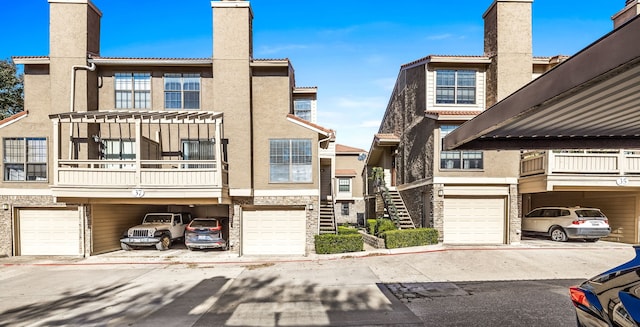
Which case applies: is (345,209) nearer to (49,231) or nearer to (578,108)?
(49,231)

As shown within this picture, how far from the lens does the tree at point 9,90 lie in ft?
92.4

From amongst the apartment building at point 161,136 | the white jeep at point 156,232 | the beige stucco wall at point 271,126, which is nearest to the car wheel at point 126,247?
the white jeep at point 156,232

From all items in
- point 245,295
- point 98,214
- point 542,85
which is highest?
point 542,85

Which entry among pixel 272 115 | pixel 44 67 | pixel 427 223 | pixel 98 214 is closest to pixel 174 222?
pixel 98 214

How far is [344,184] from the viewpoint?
33.1 metres

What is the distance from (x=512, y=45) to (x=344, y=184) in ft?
63.7

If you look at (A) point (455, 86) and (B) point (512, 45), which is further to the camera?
(A) point (455, 86)

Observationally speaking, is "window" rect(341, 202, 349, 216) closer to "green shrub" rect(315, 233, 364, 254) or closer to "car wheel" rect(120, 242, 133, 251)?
"green shrub" rect(315, 233, 364, 254)

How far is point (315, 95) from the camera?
21.2m

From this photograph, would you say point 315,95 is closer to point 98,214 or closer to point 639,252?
point 98,214

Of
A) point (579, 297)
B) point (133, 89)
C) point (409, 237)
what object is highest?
point (133, 89)

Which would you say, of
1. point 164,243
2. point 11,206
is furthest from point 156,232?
point 11,206

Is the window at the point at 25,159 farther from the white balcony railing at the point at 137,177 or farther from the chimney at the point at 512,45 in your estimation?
the chimney at the point at 512,45

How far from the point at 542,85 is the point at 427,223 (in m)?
13.6
